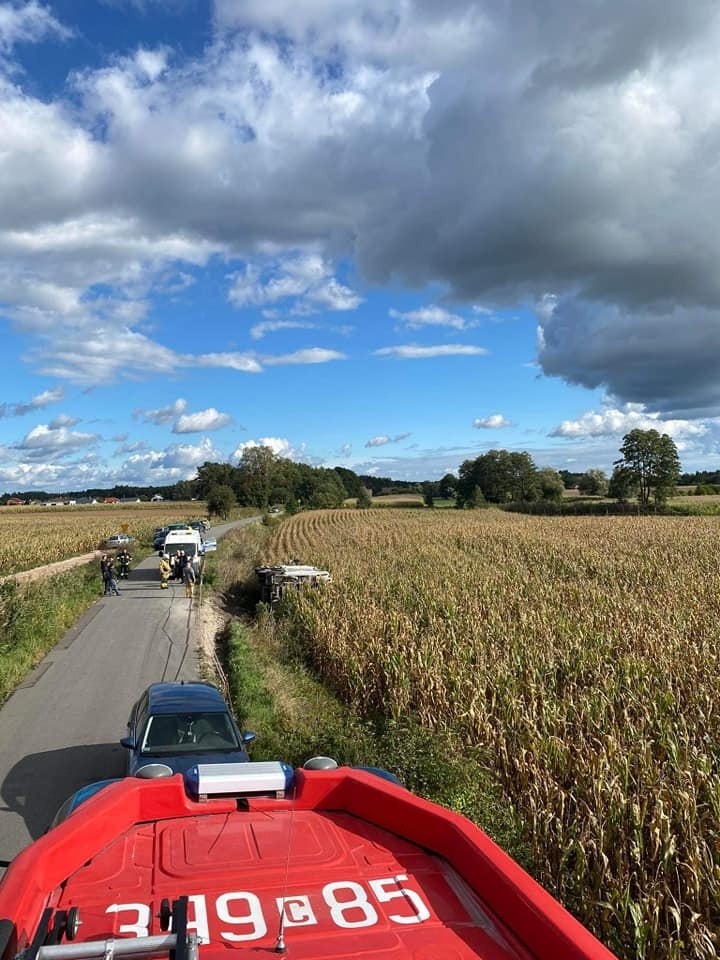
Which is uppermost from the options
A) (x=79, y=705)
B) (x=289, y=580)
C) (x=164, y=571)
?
(x=289, y=580)

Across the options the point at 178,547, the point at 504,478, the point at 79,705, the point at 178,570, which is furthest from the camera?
the point at 504,478

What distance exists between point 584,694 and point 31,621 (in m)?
14.0

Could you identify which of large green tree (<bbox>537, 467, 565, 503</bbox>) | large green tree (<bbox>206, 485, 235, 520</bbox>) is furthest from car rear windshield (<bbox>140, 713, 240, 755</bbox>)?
large green tree (<bbox>537, 467, 565, 503</bbox>)

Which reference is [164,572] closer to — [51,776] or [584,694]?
[51,776]

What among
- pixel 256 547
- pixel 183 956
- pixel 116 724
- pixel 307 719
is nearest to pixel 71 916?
pixel 183 956

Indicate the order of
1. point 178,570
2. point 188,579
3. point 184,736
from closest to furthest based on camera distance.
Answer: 1. point 184,736
2. point 188,579
3. point 178,570

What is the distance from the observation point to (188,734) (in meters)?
8.27

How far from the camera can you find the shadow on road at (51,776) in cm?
831

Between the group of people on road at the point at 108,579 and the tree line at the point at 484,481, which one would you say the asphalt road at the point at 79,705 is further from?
the tree line at the point at 484,481

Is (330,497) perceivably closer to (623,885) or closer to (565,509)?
(565,509)

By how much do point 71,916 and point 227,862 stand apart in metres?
0.86

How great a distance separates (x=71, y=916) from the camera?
2867 mm

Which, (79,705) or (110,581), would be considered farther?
(110,581)

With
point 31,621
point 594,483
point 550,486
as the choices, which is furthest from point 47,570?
point 594,483
